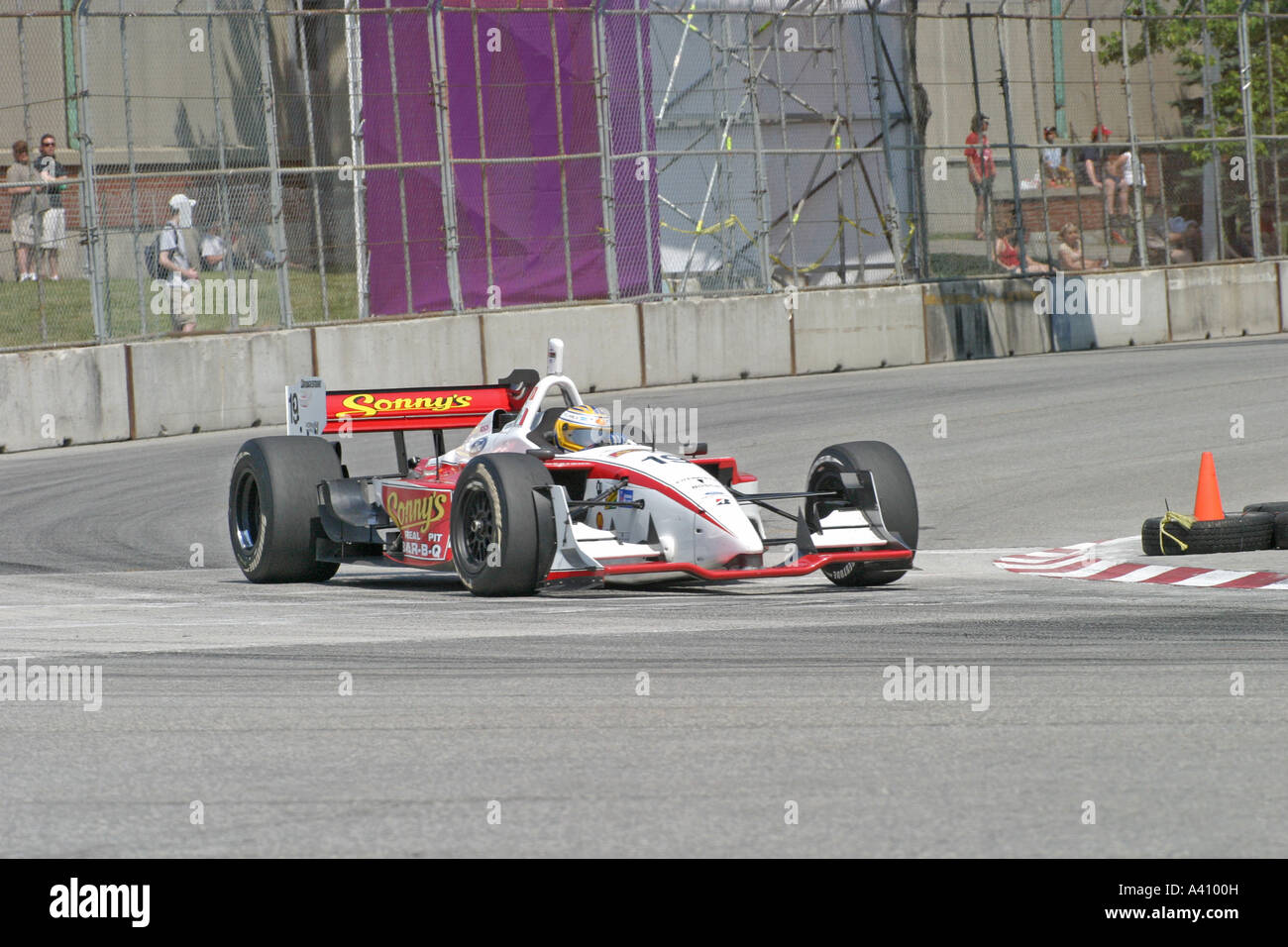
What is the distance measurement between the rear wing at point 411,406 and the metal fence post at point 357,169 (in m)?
9.73

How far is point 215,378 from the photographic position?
1953 centimetres

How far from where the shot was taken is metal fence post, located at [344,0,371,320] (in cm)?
2084

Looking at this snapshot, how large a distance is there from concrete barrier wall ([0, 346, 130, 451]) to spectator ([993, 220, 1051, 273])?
12558 mm

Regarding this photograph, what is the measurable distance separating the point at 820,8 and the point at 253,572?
16.5 meters

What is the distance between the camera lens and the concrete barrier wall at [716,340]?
22203mm

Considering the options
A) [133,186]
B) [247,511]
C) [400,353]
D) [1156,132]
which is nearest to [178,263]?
[133,186]

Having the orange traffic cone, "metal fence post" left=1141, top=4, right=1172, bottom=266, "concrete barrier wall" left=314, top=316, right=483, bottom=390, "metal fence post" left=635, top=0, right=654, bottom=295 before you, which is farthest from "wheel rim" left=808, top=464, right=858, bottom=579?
"metal fence post" left=1141, top=4, right=1172, bottom=266

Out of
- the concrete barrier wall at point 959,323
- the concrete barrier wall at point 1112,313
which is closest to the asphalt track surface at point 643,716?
the concrete barrier wall at point 959,323

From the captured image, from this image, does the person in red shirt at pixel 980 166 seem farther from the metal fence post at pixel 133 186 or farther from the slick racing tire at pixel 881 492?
the slick racing tire at pixel 881 492

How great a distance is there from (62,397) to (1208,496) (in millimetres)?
11912

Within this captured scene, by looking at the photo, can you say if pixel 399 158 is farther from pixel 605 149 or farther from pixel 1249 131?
pixel 1249 131

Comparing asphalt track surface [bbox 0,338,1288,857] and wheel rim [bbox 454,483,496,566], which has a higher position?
wheel rim [bbox 454,483,496,566]

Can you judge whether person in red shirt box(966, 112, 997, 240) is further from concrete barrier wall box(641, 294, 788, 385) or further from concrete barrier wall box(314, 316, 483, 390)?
concrete barrier wall box(314, 316, 483, 390)
